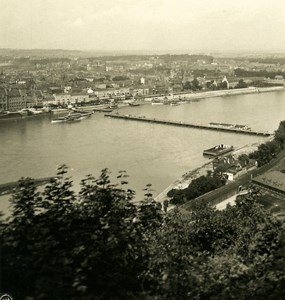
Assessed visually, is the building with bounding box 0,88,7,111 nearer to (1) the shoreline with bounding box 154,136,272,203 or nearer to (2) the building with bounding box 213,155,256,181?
(1) the shoreline with bounding box 154,136,272,203

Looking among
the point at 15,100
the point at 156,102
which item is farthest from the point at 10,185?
the point at 156,102

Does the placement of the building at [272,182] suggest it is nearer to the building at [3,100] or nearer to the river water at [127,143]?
the river water at [127,143]

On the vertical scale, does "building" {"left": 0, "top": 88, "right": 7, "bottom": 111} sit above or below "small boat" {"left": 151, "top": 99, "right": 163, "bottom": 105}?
above

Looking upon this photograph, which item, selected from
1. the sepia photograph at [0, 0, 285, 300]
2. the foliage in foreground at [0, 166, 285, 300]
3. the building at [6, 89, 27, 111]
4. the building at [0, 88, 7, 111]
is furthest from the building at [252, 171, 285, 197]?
the building at [0, 88, 7, 111]

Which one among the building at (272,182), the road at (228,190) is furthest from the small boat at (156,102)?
the building at (272,182)

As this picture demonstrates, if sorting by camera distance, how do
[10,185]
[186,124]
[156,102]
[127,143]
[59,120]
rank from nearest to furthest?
[10,185] → [127,143] → [186,124] → [59,120] → [156,102]

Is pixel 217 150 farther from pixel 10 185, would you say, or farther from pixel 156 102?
pixel 156 102

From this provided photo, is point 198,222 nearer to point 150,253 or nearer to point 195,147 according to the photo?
point 150,253
